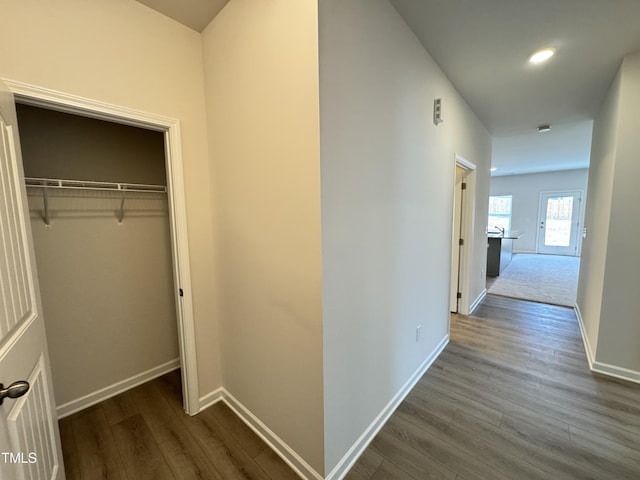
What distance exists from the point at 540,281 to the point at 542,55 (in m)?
4.75

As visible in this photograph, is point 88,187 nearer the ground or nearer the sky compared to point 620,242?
nearer the sky

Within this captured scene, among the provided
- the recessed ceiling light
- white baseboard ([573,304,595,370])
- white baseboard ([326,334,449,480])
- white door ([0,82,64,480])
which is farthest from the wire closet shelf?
white baseboard ([573,304,595,370])

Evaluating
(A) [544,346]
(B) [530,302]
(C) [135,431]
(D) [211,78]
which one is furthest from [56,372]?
(B) [530,302]

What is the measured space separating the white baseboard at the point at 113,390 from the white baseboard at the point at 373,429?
1.84 metres

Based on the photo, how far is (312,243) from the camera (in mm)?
1264

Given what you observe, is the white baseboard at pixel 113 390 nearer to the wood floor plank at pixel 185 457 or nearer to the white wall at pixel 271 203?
the wood floor plank at pixel 185 457

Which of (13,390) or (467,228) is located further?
(467,228)

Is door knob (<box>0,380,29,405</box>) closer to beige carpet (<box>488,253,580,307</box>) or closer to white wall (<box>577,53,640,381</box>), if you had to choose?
white wall (<box>577,53,640,381</box>)

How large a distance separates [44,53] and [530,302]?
5835 millimetres

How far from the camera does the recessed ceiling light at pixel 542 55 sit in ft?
6.87

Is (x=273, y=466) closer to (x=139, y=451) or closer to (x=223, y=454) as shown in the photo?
(x=223, y=454)

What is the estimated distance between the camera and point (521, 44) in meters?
2.01

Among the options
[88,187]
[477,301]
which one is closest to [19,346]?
[88,187]

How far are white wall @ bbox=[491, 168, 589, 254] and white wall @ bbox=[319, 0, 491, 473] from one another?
8434 millimetres
